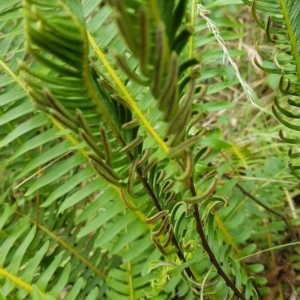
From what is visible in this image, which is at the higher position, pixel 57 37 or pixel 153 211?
pixel 57 37

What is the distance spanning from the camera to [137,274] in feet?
3.59

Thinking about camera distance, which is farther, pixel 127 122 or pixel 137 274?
pixel 137 274

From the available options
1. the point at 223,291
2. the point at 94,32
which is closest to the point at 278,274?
the point at 223,291

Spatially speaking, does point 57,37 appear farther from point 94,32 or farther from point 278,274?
point 278,274

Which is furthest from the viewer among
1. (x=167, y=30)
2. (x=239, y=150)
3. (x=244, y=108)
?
(x=244, y=108)

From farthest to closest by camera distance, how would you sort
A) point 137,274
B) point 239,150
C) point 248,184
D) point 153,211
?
1. point 239,150
2. point 248,184
3. point 137,274
4. point 153,211

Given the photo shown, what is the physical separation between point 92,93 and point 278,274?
0.82m

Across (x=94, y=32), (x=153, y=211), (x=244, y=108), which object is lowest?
(x=244, y=108)

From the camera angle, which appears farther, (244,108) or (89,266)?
(244,108)

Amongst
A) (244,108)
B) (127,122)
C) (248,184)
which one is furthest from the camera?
(244,108)

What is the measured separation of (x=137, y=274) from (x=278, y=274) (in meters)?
0.33

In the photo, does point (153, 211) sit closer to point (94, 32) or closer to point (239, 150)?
point (94, 32)

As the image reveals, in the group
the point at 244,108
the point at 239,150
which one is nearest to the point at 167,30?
the point at 239,150

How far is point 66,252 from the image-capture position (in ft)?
3.76
